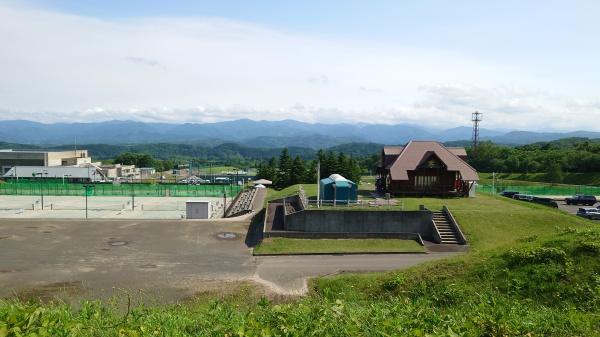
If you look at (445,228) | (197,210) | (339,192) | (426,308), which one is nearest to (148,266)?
(197,210)

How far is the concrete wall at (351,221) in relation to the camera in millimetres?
24625

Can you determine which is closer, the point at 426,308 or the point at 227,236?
the point at 426,308

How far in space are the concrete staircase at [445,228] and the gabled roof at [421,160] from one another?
643 centimetres

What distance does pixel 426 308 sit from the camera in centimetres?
891

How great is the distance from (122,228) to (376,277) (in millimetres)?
18387

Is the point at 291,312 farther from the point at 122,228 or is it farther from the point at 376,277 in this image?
the point at 122,228

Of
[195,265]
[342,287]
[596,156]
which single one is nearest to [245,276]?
[195,265]

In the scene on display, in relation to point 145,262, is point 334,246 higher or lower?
higher

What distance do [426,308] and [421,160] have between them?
2424 cm

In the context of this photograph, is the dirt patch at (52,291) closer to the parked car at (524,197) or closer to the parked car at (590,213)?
the parked car at (590,213)

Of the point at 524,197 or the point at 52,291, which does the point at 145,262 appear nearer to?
the point at 52,291

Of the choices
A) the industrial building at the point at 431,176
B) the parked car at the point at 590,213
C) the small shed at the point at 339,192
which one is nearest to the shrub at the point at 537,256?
the small shed at the point at 339,192

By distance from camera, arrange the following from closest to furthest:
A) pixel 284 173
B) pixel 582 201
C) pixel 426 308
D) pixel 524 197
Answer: pixel 426 308
pixel 582 201
pixel 524 197
pixel 284 173

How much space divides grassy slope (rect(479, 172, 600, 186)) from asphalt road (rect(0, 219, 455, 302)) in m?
51.5
